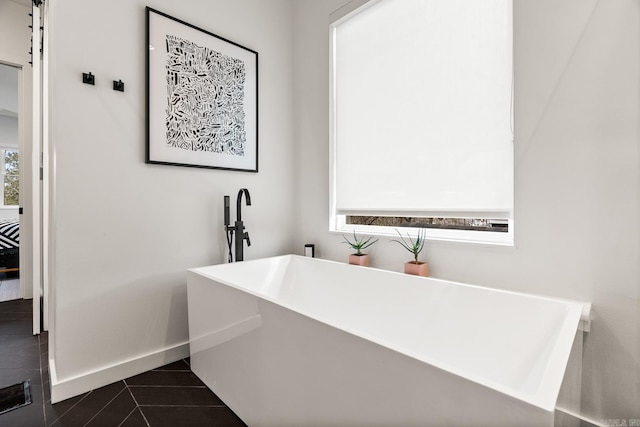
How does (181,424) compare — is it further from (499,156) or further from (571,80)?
(571,80)

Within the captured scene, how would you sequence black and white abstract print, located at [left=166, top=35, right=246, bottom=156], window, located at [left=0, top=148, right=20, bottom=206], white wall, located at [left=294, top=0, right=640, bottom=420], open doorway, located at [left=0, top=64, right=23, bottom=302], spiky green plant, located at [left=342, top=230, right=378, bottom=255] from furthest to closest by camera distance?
window, located at [left=0, top=148, right=20, bottom=206], open doorway, located at [left=0, top=64, right=23, bottom=302], spiky green plant, located at [left=342, top=230, right=378, bottom=255], black and white abstract print, located at [left=166, top=35, right=246, bottom=156], white wall, located at [left=294, top=0, right=640, bottom=420]

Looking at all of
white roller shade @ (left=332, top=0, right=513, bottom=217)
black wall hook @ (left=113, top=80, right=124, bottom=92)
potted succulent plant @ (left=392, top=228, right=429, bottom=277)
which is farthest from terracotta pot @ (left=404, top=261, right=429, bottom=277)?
black wall hook @ (left=113, top=80, right=124, bottom=92)

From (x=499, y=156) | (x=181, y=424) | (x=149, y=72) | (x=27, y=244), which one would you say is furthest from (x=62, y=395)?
(x=499, y=156)

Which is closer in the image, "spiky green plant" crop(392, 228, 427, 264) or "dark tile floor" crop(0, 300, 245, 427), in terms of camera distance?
"dark tile floor" crop(0, 300, 245, 427)

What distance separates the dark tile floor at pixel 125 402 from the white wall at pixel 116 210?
0.32 feet

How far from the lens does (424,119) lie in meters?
2.07

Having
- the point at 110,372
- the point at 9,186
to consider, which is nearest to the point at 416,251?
the point at 110,372

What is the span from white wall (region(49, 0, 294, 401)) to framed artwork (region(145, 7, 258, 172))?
7 centimetres

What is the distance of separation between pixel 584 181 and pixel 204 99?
90.6 inches

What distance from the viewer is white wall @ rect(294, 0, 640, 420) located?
1.31 meters

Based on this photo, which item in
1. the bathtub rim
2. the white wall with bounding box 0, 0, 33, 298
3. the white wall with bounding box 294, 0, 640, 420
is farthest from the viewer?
the white wall with bounding box 0, 0, 33, 298

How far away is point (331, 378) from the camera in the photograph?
1.07 m

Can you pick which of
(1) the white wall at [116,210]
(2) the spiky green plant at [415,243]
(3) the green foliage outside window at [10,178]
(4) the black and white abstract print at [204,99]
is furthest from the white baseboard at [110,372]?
(3) the green foliage outside window at [10,178]

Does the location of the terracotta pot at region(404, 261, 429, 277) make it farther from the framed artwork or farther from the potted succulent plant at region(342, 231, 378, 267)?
the framed artwork
